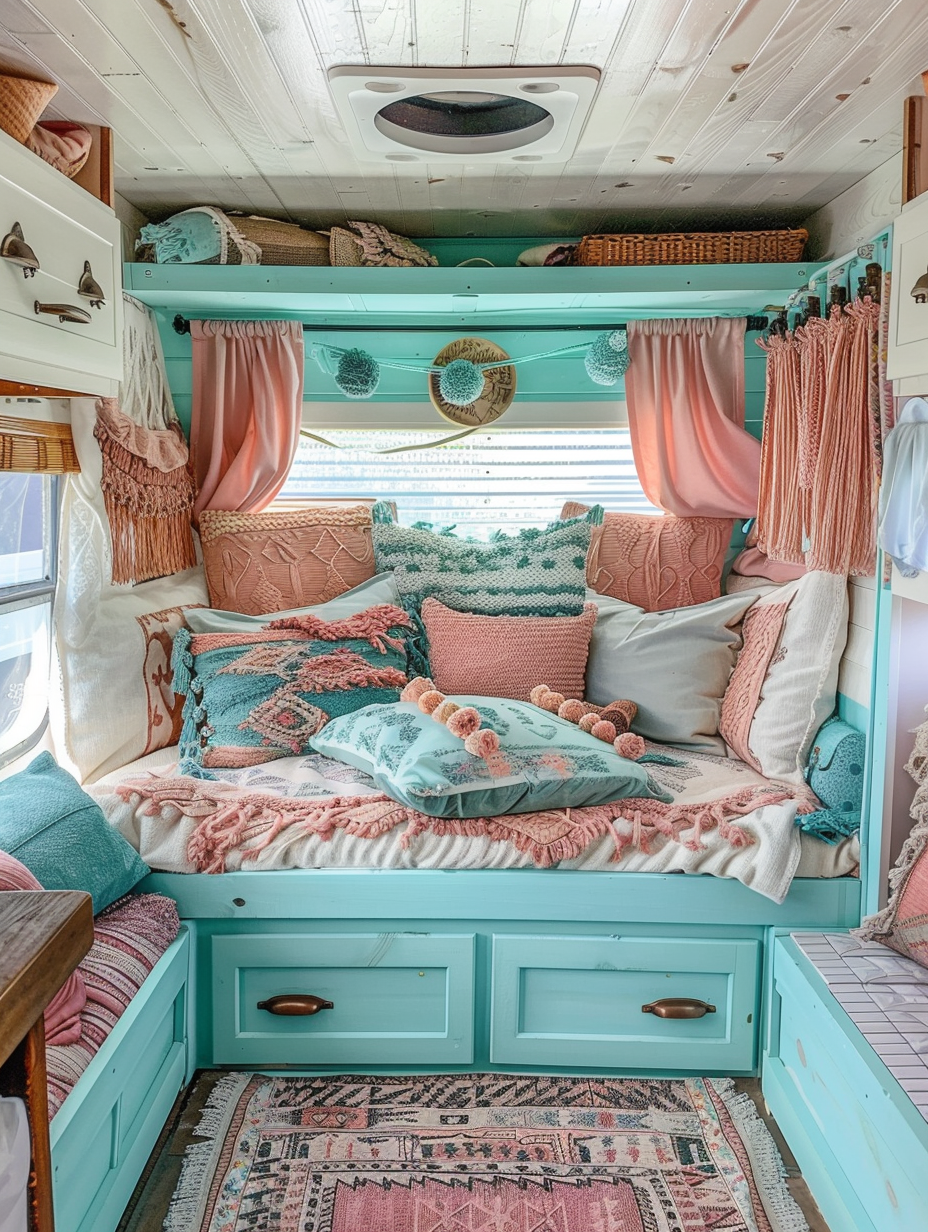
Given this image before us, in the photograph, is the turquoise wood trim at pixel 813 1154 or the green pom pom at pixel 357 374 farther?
the green pom pom at pixel 357 374

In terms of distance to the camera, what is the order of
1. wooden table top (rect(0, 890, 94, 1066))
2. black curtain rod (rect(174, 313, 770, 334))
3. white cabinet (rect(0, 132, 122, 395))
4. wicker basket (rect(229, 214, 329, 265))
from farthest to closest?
black curtain rod (rect(174, 313, 770, 334)) → wicker basket (rect(229, 214, 329, 265)) → white cabinet (rect(0, 132, 122, 395)) → wooden table top (rect(0, 890, 94, 1066))

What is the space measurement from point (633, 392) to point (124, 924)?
2.07 meters

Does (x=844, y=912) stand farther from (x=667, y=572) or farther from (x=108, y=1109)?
(x=108, y=1109)

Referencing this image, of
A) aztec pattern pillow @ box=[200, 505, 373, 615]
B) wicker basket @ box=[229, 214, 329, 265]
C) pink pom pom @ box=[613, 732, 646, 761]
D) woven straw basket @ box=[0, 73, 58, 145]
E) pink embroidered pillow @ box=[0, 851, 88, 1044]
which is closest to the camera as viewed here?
pink embroidered pillow @ box=[0, 851, 88, 1044]

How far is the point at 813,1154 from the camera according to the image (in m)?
1.72

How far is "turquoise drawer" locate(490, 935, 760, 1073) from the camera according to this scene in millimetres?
2070

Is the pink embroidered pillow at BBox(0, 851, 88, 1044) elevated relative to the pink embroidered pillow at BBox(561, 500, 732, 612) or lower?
lower

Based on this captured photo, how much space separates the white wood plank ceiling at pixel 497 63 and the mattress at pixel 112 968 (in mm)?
1631

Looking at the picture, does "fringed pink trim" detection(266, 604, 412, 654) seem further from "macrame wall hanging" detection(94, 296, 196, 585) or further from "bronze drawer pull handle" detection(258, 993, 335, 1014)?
"bronze drawer pull handle" detection(258, 993, 335, 1014)

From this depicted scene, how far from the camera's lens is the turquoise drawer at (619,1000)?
2.07 metres

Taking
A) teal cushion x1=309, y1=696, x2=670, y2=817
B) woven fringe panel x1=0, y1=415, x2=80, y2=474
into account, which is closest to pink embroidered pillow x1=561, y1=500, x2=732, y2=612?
teal cushion x1=309, y1=696, x2=670, y2=817

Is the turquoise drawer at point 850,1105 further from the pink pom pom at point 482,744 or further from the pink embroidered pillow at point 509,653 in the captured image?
the pink embroidered pillow at point 509,653

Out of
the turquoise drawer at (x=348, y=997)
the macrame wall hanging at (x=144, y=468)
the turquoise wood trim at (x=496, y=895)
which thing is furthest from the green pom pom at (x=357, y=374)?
the turquoise drawer at (x=348, y=997)

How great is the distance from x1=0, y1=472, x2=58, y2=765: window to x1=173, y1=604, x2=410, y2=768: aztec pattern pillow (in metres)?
0.35
